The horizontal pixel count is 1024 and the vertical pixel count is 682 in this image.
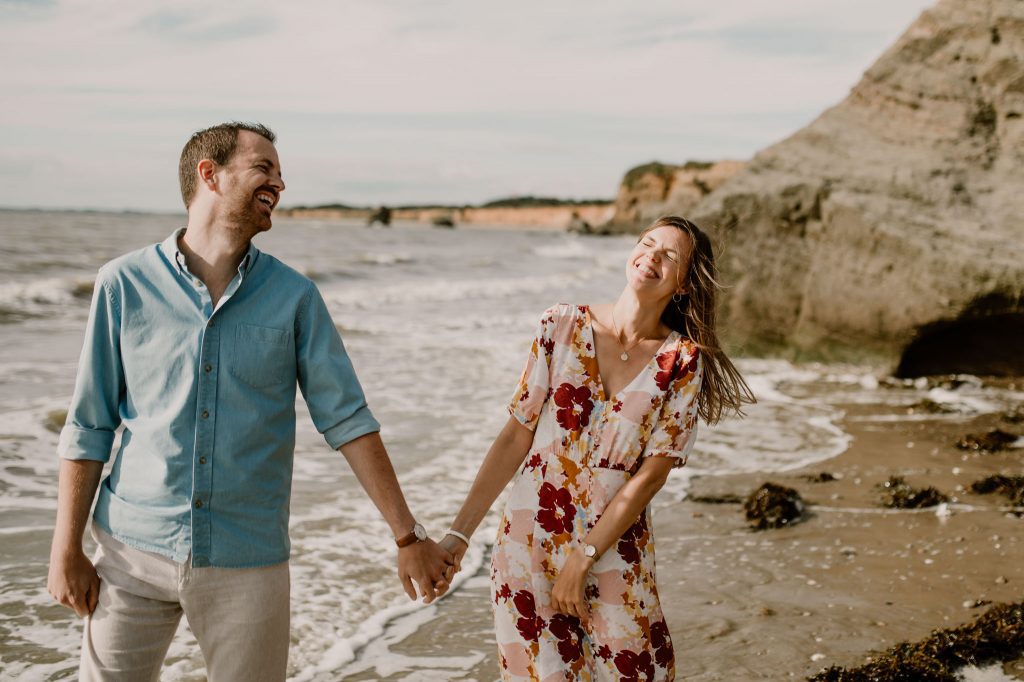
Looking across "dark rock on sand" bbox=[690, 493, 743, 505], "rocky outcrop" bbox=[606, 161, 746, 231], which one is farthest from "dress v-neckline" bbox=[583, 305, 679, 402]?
"rocky outcrop" bbox=[606, 161, 746, 231]

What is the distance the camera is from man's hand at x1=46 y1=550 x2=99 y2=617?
9.03 feet

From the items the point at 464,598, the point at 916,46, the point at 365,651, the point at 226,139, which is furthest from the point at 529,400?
the point at 916,46

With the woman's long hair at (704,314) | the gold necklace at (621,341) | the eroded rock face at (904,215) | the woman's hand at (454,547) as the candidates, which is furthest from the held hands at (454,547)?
the eroded rock face at (904,215)

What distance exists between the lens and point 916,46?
1320 centimetres

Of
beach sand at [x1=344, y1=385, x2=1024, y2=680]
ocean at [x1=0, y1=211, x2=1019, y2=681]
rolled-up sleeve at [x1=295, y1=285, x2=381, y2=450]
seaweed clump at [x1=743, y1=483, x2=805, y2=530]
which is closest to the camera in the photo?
rolled-up sleeve at [x1=295, y1=285, x2=381, y2=450]

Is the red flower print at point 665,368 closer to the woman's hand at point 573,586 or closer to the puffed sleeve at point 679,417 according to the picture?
the puffed sleeve at point 679,417

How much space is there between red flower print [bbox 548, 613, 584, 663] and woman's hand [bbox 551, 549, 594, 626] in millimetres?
44

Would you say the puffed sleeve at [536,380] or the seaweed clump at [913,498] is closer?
the puffed sleeve at [536,380]

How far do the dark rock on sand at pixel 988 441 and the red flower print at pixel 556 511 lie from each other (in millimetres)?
6218

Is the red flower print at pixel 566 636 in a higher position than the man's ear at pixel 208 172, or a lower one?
lower

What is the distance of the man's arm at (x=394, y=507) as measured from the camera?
293 cm

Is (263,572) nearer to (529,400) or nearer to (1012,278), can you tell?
(529,400)

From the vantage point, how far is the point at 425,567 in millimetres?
3135

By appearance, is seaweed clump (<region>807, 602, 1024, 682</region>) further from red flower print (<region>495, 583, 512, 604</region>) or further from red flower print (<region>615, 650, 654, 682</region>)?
red flower print (<region>495, 583, 512, 604</region>)
